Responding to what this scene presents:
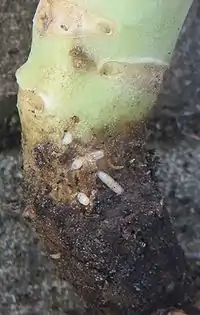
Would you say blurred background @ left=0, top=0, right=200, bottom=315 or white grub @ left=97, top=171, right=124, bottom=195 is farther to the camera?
blurred background @ left=0, top=0, right=200, bottom=315

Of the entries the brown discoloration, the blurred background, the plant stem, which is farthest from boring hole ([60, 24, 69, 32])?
the blurred background

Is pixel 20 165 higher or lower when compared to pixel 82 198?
lower

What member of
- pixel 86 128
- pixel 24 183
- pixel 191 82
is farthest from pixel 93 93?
pixel 191 82

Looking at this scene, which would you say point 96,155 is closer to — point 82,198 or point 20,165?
point 82,198

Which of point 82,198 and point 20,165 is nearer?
point 82,198

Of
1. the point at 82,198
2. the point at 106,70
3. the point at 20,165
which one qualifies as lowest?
the point at 20,165

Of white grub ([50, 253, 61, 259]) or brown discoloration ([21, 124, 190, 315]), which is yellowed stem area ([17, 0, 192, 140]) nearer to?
brown discoloration ([21, 124, 190, 315])

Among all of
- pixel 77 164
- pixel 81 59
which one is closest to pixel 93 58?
pixel 81 59
